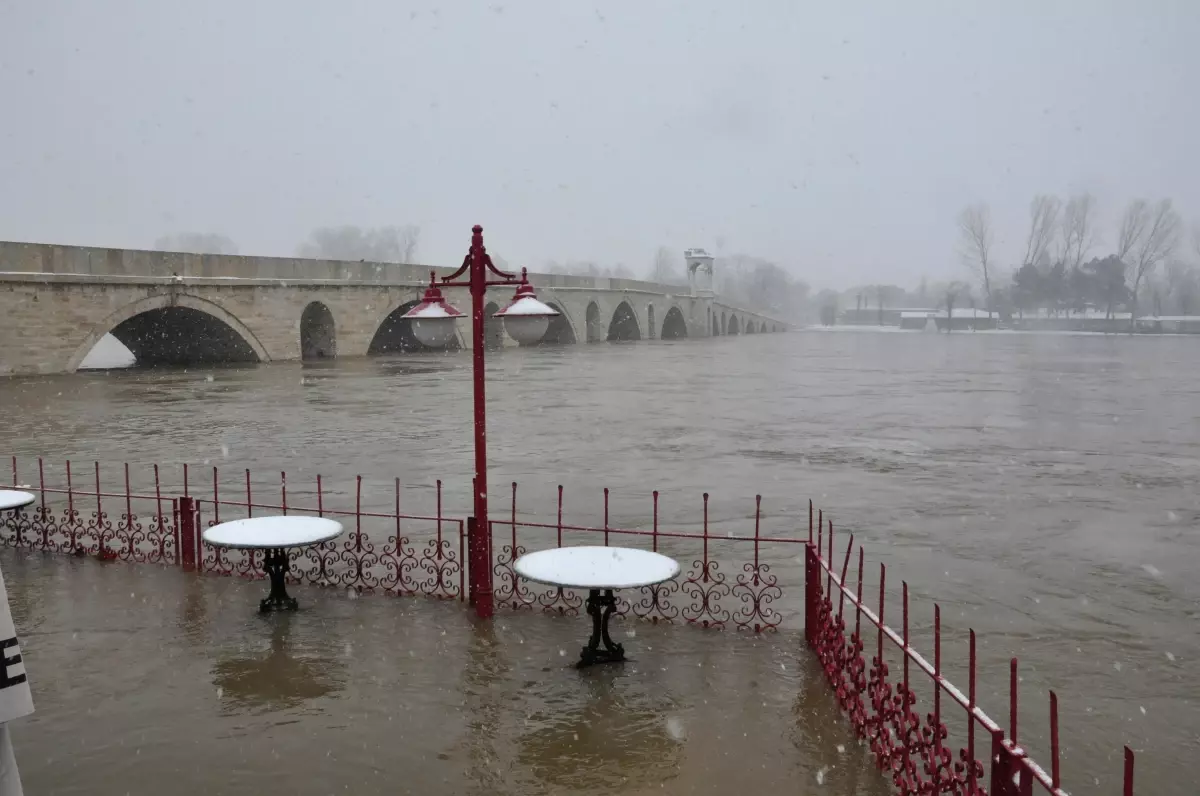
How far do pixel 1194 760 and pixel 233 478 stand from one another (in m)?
11.0

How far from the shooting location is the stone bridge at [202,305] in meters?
26.0

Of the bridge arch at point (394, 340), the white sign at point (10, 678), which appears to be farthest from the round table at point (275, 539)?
the bridge arch at point (394, 340)

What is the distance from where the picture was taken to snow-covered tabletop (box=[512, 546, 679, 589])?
5777mm

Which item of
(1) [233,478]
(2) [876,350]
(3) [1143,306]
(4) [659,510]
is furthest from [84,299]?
(3) [1143,306]

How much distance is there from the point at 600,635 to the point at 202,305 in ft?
90.0

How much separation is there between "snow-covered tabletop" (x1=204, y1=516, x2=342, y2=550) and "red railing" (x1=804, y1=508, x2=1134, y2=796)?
320 cm

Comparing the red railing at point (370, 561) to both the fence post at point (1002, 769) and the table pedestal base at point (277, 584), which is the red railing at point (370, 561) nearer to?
the table pedestal base at point (277, 584)

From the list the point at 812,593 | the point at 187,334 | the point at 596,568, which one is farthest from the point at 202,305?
the point at 812,593

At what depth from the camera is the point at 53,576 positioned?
7.78m

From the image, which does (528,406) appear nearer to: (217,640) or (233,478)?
(233,478)

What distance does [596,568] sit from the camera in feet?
19.9

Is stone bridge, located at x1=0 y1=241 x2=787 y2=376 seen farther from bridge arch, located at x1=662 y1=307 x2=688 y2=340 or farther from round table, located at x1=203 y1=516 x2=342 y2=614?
round table, located at x1=203 y1=516 x2=342 y2=614

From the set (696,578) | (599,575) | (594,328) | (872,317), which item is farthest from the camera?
(872,317)

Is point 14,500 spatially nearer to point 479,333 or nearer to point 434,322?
point 434,322
